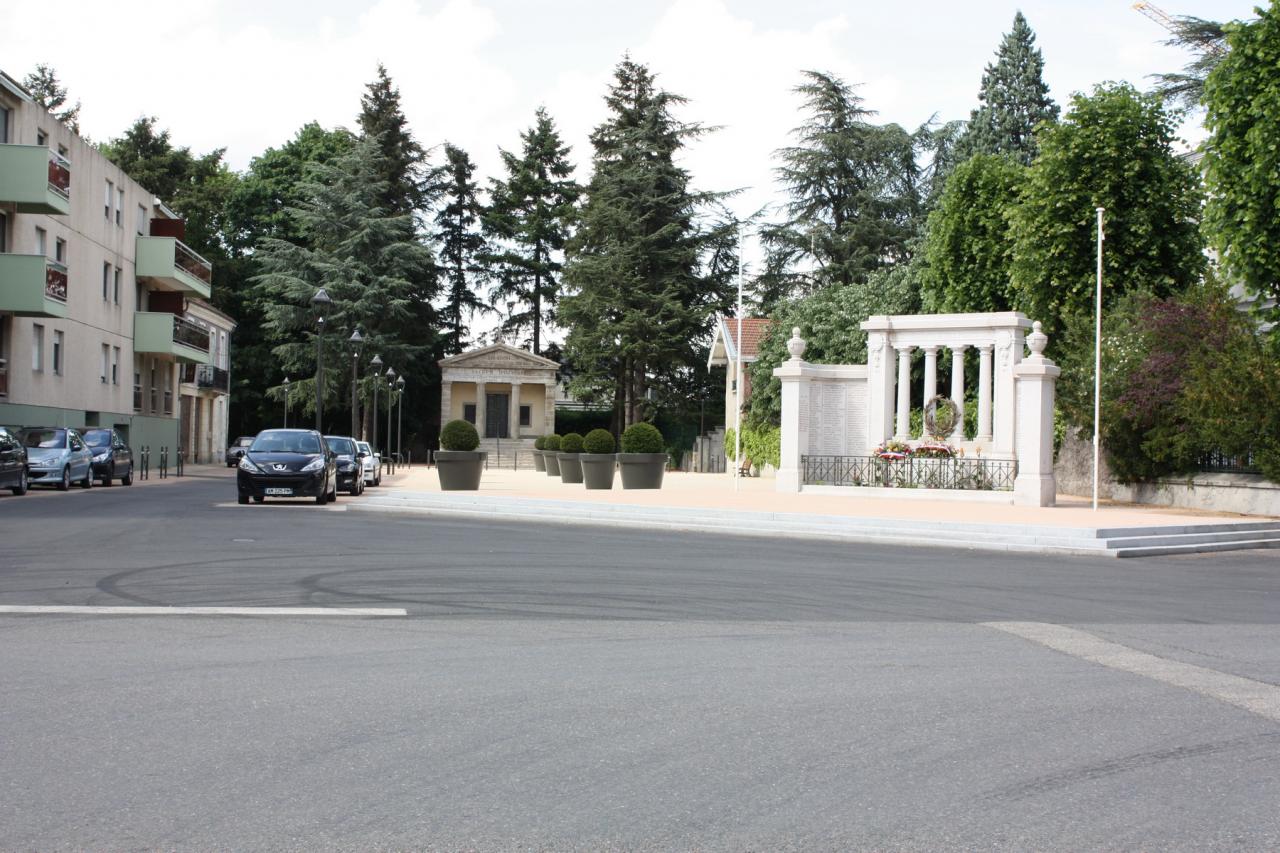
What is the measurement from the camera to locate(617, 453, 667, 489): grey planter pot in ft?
113

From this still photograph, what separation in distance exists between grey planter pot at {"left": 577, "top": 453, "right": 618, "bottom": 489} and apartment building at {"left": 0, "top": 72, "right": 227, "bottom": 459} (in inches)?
670

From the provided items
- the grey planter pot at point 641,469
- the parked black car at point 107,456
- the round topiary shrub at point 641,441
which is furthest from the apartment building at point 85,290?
the grey planter pot at point 641,469

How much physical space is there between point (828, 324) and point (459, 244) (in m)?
35.5

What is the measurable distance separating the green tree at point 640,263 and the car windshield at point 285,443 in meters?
32.9

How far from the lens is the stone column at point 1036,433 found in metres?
30.8

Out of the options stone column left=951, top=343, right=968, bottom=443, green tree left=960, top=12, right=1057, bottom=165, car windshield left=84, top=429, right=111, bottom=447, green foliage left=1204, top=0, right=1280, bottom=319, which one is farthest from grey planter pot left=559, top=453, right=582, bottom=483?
green tree left=960, top=12, right=1057, bottom=165

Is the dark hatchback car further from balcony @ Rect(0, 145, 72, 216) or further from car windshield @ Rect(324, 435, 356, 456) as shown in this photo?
balcony @ Rect(0, 145, 72, 216)

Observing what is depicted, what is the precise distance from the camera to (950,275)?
1746 inches

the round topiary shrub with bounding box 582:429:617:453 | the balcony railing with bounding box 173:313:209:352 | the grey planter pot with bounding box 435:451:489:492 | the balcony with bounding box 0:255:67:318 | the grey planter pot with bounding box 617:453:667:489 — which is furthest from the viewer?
the balcony railing with bounding box 173:313:209:352

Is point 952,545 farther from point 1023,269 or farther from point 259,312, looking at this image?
point 259,312

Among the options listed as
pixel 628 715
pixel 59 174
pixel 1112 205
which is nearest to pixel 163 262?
pixel 59 174

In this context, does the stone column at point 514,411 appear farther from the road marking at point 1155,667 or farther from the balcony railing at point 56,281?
the road marking at point 1155,667

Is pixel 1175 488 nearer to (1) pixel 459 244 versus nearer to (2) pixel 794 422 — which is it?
(2) pixel 794 422

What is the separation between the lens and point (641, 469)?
1366 inches
